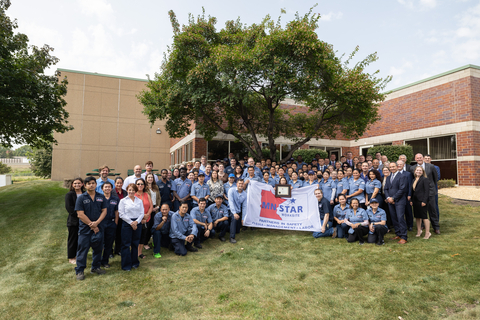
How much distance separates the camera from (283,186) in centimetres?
773

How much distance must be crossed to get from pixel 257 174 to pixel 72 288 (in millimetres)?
5609

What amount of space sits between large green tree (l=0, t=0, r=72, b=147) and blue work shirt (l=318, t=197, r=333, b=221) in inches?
458

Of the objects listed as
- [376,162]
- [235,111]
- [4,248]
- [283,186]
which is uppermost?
[235,111]

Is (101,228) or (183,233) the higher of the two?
(101,228)

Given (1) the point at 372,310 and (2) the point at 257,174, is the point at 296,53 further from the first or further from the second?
(1) the point at 372,310

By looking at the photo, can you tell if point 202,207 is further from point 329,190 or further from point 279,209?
point 329,190

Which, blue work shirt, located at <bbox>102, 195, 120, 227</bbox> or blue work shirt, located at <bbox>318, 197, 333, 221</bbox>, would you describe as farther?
Answer: blue work shirt, located at <bbox>318, 197, 333, 221</bbox>

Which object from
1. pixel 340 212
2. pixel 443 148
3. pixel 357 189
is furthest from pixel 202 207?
pixel 443 148

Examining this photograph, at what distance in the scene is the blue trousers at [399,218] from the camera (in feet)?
20.9

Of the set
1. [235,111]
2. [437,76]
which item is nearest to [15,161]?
[235,111]

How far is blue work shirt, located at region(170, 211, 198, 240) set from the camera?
20.0ft

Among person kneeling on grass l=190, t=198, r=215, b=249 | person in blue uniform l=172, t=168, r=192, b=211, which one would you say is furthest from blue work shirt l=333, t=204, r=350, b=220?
person in blue uniform l=172, t=168, r=192, b=211

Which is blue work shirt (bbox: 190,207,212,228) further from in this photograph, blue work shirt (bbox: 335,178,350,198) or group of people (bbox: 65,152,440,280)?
blue work shirt (bbox: 335,178,350,198)

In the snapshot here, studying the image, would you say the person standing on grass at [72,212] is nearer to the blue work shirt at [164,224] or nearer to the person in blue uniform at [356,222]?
the blue work shirt at [164,224]
